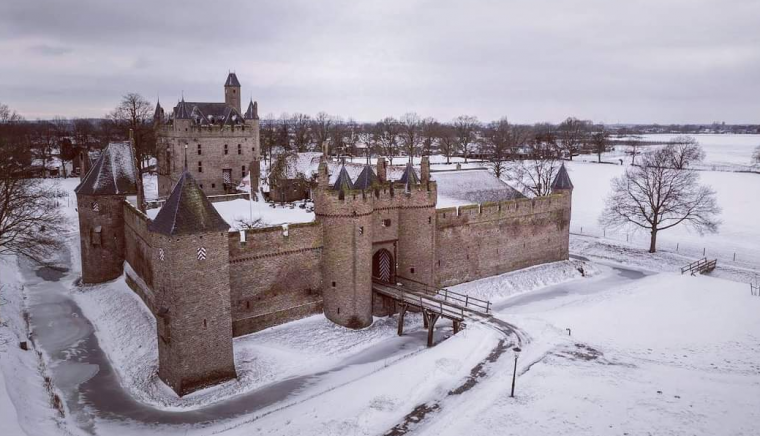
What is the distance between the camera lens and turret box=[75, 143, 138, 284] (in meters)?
26.2

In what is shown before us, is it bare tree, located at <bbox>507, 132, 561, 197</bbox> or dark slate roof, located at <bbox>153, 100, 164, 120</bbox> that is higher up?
dark slate roof, located at <bbox>153, 100, 164, 120</bbox>

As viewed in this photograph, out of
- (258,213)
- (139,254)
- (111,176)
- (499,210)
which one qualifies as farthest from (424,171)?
(111,176)

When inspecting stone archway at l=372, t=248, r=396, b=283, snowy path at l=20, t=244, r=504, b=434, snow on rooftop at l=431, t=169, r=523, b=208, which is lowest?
snowy path at l=20, t=244, r=504, b=434

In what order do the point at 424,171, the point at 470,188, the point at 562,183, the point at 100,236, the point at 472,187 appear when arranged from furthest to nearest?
the point at 472,187 → the point at 470,188 → the point at 562,183 → the point at 100,236 → the point at 424,171

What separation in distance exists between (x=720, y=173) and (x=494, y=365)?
Answer: 219 ft

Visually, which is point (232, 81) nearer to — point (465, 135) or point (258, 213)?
point (258, 213)

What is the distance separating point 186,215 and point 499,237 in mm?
17515

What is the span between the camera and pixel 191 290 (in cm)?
1681

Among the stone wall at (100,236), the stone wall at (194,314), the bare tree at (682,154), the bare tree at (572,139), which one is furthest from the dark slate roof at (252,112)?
the bare tree at (572,139)

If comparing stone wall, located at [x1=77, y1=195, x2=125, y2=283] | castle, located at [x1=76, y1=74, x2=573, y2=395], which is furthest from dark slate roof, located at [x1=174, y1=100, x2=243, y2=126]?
stone wall, located at [x1=77, y1=195, x2=125, y2=283]

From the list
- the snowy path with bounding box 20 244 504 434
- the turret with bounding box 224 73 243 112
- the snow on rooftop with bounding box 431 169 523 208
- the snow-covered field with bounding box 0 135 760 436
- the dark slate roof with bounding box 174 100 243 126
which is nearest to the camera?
the snow-covered field with bounding box 0 135 760 436

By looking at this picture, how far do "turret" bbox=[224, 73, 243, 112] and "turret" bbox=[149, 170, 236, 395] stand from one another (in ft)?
95.3

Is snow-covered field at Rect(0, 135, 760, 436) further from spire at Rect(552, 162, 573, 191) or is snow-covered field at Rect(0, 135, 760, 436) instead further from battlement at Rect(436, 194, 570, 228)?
spire at Rect(552, 162, 573, 191)

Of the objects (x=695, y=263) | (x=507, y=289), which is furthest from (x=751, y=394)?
(x=695, y=263)
